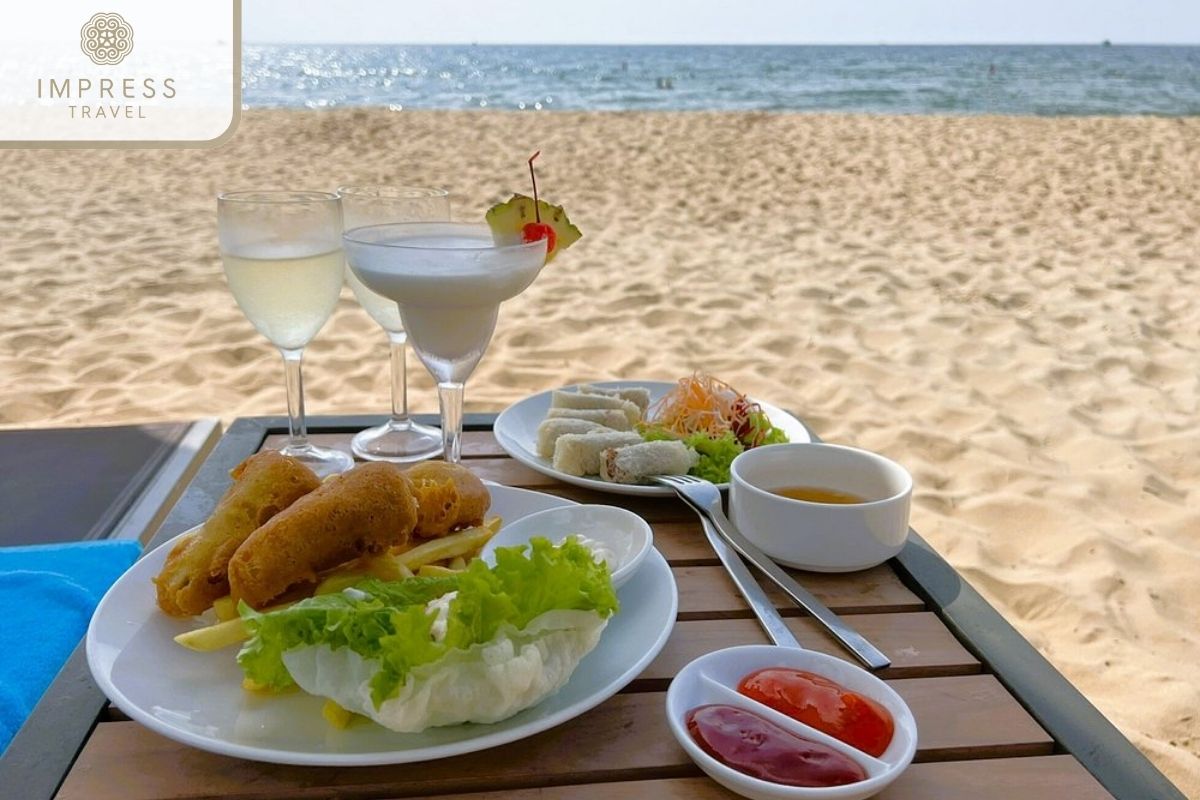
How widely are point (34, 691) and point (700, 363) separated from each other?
12.8ft

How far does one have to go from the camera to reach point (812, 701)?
1.11m

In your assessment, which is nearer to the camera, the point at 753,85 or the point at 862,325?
the point at 862,325

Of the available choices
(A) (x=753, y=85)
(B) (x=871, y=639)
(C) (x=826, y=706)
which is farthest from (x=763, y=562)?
(A) (x=753, y=85)

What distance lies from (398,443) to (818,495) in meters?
0.87

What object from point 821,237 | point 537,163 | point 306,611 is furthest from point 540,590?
point 537,163

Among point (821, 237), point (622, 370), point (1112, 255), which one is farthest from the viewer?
point (821, 237)

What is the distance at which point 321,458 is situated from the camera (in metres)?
1.97

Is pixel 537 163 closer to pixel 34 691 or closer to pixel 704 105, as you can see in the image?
pixel 34 691

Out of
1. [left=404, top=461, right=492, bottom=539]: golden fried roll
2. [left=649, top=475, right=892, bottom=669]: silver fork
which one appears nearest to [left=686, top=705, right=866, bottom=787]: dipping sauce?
[left=649, top=475, right=892, bottom=669]: silver fork

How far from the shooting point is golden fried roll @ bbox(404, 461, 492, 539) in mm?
1409

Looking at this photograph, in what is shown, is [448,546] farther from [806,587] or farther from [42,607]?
[42,607]

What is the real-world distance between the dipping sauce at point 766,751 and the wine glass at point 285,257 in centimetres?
106

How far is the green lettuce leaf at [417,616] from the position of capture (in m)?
1.00

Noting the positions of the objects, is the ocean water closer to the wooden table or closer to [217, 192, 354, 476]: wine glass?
Answer: [217, 192, 354, 476]: wine glass
